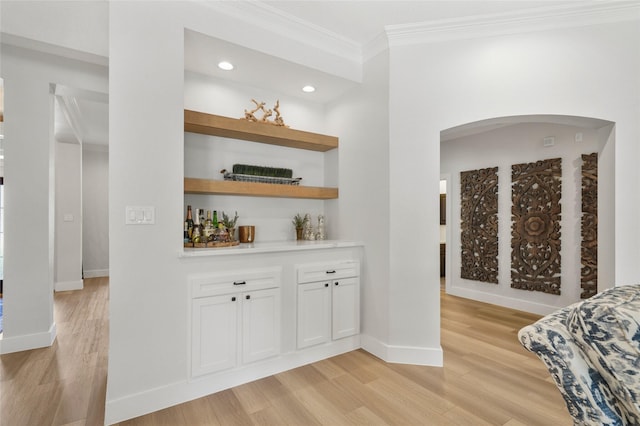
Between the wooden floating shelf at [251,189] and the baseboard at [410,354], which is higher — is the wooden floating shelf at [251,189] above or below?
above

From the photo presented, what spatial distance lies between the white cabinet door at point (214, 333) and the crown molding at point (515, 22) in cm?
255

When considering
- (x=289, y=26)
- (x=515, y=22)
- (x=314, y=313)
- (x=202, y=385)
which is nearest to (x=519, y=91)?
(x=515, y=22)

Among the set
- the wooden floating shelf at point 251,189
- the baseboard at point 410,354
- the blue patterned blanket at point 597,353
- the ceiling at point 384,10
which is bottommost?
the baseboard at point 410,354

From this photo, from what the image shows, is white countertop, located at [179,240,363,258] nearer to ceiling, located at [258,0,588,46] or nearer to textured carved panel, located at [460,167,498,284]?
ceiling, located at [258,0,588,46]

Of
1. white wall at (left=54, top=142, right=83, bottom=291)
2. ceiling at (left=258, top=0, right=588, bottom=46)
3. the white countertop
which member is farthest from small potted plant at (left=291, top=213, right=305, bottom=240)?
white wall at (left=54, top=142, right=83, bottom=291)

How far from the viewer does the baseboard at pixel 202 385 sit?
75.6 inches

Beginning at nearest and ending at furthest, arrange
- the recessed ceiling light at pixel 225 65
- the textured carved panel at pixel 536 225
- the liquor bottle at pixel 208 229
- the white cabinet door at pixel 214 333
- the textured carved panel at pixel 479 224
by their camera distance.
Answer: the white cabinet door at pixel 214 333, the liquor bottle at pixel 208 229, the recessed ceiling light at pixel 225 65, the textured carved panel at pixel 536 225, the textured carved panel at pixel 479 224

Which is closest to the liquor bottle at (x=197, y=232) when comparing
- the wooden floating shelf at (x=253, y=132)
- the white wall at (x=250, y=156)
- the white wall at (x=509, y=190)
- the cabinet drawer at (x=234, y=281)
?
the white wall at (x=250, y=156)

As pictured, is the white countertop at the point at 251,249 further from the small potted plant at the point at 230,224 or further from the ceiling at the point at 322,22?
the ceiling at the point at 322,22

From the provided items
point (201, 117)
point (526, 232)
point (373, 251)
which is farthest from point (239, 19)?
point (526, 232)

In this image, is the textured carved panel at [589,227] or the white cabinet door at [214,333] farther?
the textured carved panel at [589,227]

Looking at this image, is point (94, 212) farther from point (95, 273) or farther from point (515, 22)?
A: point (515, 22)

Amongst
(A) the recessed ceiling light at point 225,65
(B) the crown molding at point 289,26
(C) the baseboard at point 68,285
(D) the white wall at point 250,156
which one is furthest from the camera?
(C) the baseboard at point 68,285

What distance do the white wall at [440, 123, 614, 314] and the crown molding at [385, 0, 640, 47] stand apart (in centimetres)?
116
